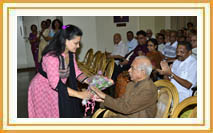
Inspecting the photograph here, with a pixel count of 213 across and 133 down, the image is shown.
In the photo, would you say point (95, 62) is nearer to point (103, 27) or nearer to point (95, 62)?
point (95, 62)

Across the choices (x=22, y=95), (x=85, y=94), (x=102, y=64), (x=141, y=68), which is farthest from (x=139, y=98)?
(x=22, y=95)

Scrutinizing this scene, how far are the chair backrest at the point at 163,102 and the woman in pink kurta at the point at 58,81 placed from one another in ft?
2.09

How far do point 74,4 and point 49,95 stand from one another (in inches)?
36.7

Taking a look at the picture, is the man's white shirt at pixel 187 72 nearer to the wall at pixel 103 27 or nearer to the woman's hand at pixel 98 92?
the woman's hand at pixel 98 92

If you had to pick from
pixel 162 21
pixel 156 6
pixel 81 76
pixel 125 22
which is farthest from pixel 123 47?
pixel 156 6

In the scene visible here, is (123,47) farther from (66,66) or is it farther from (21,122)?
(21,122)

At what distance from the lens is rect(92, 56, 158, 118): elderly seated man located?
6.21 feet

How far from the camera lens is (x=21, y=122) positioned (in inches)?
65.3

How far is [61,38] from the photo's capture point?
6.78 ft

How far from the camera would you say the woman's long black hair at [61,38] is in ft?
6.73

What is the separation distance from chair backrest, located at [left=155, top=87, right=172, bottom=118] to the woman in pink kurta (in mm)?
Result: 638

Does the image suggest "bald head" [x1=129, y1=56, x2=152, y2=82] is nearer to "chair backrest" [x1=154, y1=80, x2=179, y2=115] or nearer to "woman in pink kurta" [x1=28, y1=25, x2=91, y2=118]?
"chair backrest" [x1=154, y1=80, x2=179, y2=115]

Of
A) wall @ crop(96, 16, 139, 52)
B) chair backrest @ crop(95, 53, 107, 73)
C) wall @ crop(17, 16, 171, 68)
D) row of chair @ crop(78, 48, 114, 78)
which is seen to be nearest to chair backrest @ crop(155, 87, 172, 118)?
row of chair @ crop(78, 48, 114, 78)

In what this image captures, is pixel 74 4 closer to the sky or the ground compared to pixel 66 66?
closer to the sky
